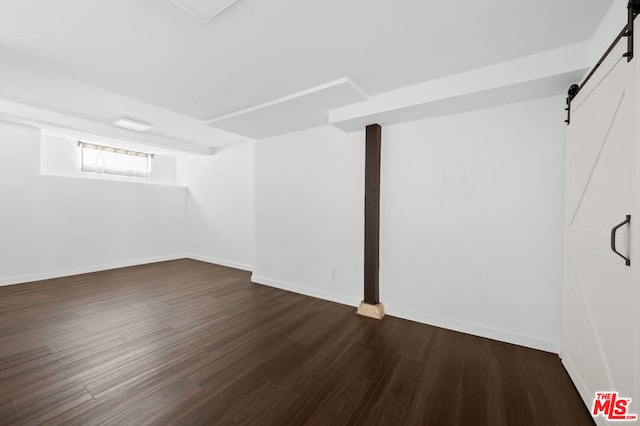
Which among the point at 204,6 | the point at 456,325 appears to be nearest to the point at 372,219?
the point at 456,325

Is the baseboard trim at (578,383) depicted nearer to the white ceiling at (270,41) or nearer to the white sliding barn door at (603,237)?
the white sliding barn door at (603,237)

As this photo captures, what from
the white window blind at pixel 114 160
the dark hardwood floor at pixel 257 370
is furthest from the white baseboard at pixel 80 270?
the white window blind at pixel 114 160

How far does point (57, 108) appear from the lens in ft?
11.4

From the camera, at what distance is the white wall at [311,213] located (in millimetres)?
3395

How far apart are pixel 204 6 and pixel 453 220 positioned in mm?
2860

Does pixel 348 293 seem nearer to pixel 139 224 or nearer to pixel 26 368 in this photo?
pixel 26 368

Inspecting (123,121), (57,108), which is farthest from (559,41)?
(57,108)

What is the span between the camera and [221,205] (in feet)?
18.8

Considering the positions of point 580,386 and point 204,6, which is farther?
point 580,386

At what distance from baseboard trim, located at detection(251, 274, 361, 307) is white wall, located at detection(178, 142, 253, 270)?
102cm

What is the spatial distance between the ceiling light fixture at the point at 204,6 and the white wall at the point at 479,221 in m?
2.18

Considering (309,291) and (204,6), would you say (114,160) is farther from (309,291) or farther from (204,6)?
(204,6)

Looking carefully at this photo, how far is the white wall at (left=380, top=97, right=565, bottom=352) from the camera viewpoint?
2.30 m

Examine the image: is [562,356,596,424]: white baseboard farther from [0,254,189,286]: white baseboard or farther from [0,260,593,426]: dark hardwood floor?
[0,254,189,286]: white baseboard
